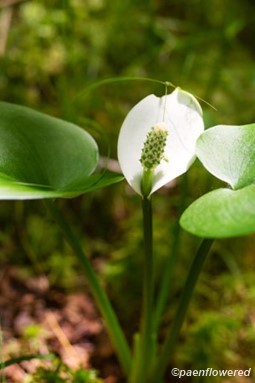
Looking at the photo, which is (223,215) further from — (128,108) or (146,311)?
(128,108)

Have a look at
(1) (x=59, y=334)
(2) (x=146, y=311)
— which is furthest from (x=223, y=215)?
(1) (x=59, y=334)

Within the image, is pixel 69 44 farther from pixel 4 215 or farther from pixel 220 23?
pixel 220 23

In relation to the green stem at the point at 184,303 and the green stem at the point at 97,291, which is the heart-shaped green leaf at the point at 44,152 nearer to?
the green stem at the point at 97,291

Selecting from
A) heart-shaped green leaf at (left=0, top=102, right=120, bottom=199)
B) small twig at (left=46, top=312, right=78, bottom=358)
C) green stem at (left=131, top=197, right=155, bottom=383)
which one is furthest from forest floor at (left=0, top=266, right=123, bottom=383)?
heart-shaped green leaf at (left=0, top=102, right=120, bottom=199)

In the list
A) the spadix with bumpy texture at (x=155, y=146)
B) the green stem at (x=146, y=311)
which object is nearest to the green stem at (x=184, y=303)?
the green stem at (x=146, y=311)

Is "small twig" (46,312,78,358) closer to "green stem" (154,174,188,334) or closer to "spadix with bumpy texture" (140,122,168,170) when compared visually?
"green stem" (154,174,188,334)

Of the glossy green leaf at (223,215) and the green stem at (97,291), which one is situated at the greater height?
the glossy green leaf at (223,215)

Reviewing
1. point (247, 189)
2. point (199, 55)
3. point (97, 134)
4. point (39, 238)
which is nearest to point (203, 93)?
point (199, 55)
